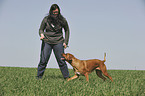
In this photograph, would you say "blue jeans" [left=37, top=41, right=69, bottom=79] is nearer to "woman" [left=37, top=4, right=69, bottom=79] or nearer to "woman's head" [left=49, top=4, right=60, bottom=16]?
"woman" [left=37, top=4, right=69, bottom=79]

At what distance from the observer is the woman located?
7548 mm

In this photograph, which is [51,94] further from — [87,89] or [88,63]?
[88,63]

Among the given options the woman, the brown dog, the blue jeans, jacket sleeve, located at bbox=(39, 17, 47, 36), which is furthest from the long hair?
the brown dog

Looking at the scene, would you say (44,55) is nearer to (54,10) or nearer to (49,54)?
(49,54)

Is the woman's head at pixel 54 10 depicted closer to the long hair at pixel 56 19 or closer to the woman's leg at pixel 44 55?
the long hair at pixel 56 19

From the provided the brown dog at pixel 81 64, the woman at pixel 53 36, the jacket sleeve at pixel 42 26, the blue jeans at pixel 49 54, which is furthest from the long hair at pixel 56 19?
the brown dog at pixel 81 64

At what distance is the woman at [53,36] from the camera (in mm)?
7548

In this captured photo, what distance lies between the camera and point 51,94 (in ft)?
16.8

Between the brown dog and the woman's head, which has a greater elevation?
the woman's head

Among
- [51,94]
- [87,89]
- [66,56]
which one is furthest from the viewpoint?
[66,56]

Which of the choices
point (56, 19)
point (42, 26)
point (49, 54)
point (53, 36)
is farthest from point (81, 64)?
point (42, 26)

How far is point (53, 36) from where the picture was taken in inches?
301

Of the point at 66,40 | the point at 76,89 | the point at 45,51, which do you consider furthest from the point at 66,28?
the point at 76,89

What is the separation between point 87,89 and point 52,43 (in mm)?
2766
